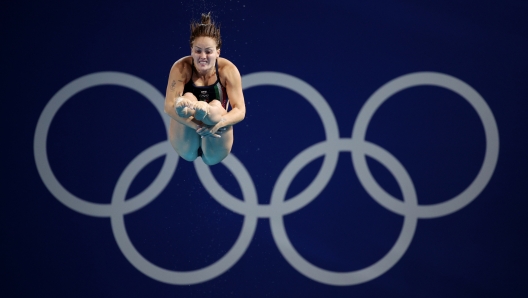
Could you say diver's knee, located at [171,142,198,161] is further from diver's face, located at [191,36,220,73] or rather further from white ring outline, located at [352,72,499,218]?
white ring outline, located at [352,72,499,218]

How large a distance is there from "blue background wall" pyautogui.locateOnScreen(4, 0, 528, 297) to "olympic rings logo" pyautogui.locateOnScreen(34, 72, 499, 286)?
0.21ft

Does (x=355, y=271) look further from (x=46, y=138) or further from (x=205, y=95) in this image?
(x=46, y=138)

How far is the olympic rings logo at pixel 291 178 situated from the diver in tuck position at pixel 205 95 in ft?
7.16

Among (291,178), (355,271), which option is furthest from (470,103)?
(355,271)

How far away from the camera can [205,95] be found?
532 cm

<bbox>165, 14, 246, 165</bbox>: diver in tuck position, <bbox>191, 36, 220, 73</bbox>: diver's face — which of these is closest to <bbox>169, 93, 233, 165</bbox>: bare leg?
<bbox>165, 14, 246, 165</bbox>: diver in tuck position

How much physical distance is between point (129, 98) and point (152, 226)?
1.61 m

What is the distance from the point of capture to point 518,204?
7.87m

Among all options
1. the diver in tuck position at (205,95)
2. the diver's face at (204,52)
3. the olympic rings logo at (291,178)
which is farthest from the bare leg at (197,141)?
the olympic rings logo at (291,178)

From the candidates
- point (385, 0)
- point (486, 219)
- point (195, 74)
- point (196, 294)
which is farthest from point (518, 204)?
point (195, 74)

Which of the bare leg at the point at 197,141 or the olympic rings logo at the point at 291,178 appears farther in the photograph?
the olympic rings logo at the point at 291,178

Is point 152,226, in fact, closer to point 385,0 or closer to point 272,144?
point 272,144

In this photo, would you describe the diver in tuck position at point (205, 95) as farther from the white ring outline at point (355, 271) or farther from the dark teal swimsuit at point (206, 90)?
the white ring outline at point (355, 271)

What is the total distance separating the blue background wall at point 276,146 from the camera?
760cm
